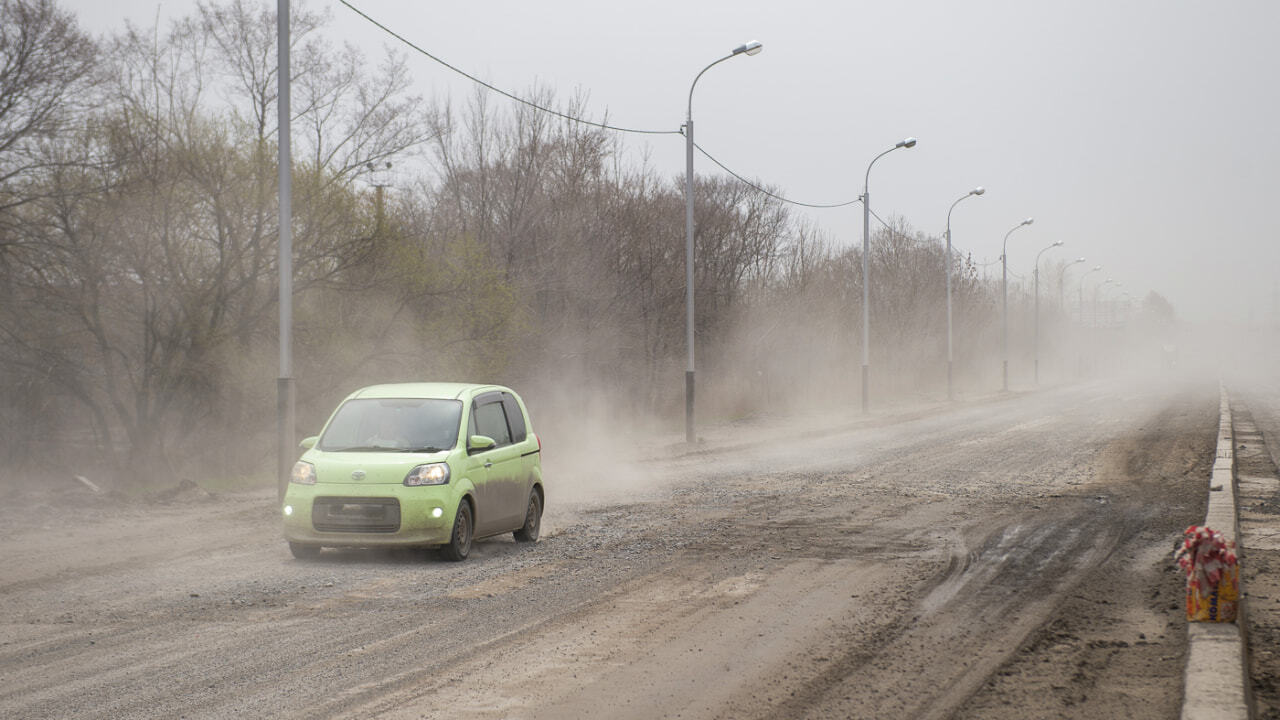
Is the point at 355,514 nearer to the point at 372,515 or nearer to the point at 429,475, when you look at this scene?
the point at 372,515

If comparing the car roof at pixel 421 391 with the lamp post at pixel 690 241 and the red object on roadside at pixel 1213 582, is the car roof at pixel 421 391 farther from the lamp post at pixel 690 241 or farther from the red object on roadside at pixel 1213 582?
the lamp post at pixel 690 241

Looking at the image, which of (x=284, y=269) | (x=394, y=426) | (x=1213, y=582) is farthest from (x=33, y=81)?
(x=1213, y=582)

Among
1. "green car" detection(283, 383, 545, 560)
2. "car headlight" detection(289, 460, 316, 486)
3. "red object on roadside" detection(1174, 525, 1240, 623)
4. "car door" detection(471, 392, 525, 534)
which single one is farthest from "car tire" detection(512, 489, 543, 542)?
"red object on roadside" detection(1174, 525, 1240, 623)

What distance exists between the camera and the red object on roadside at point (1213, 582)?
23.0ft

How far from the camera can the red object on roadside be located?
701cm

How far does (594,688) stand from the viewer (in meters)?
5.71

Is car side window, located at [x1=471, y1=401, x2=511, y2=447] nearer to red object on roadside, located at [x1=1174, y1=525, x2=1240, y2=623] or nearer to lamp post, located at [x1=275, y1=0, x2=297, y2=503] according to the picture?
lamp post, located at [x1=275, y1=0, x2=297, y2=503]

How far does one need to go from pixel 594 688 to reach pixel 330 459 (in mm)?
5016

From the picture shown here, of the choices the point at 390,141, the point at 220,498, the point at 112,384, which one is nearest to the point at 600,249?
the point at 390,141

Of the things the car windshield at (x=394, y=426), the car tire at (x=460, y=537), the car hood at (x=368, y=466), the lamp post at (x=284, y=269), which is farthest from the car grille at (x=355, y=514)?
the lamp post at (x=284, y=269)

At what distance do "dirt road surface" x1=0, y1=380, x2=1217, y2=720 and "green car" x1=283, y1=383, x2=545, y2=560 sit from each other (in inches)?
12.5

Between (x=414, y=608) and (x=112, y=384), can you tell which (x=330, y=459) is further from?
(x=112, y=384)

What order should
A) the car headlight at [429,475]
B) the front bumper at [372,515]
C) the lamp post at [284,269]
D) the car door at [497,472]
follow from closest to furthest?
1. the front bumper at [372,515]
2. the car headlight at [429,475]
3. the car door at [497,472]
4. the lamp post at [284,269]

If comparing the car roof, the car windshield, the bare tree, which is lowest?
the car windshield
